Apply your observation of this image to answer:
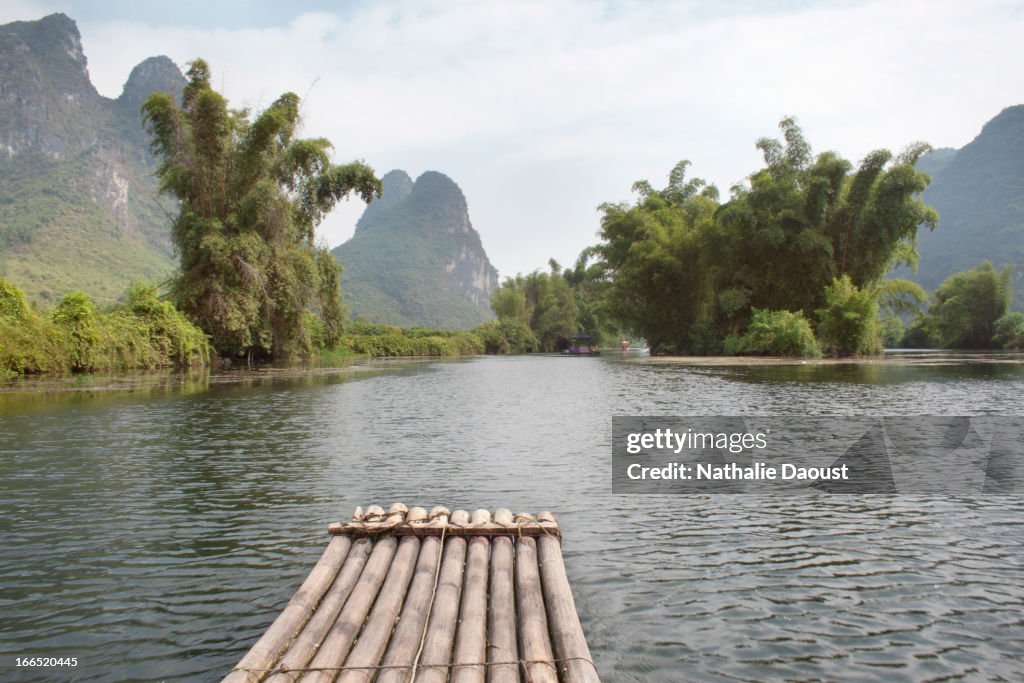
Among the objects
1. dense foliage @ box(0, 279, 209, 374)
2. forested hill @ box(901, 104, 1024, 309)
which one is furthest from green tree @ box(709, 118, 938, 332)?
forested hill @ box(901, 104, 1024, 309)

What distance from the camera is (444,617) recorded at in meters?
3.78

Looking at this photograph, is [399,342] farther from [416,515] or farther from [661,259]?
[416,515]

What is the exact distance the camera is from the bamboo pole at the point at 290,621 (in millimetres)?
3137

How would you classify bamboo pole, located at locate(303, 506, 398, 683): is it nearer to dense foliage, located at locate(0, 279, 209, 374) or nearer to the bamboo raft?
the bamboo raft

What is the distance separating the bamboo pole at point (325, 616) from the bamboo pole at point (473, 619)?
2.30 feet

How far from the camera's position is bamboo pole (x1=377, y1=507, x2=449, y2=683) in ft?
10.6

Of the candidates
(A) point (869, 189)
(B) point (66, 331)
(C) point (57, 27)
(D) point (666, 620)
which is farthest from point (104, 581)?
(C) point (57, 27)

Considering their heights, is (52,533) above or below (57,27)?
below

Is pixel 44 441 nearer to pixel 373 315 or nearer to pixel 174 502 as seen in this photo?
pixel 174 502

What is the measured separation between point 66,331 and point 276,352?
14.4 meters

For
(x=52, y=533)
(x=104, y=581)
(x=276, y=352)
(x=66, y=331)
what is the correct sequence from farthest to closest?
(x=276, y=352) → (x=66, y=331) → (x=52, y=533) → (x=104, y=581)

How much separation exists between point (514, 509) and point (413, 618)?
3413 mm

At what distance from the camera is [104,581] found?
17.0 feet

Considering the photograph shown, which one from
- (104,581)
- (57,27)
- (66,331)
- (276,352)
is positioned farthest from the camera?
(57,27)
